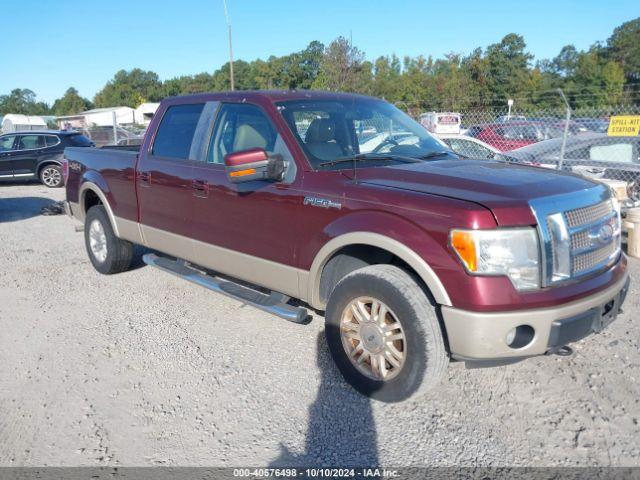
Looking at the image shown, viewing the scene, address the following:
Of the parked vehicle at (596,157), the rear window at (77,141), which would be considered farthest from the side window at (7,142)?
the parked vehicle at (596,157)

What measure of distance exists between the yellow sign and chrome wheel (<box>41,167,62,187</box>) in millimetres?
14155

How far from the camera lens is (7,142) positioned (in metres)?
15.4

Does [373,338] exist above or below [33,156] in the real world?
below

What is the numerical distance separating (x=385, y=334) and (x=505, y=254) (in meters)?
0.90

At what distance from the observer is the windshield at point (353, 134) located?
3.97 meters

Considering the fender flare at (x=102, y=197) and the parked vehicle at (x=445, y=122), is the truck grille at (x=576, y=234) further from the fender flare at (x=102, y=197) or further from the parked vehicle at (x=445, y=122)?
the parked vehicle at (x=445, y=122)

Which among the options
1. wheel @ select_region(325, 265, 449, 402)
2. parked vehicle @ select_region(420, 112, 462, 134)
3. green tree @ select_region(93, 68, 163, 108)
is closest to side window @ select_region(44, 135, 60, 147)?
parked vehicle @ select_region(420, 112, 462, 134)

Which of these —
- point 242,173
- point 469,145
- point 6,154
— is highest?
point 6,154

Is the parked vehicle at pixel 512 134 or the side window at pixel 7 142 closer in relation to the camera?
the side window at pixel 7 142

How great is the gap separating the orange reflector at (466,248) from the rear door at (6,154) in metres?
15.8

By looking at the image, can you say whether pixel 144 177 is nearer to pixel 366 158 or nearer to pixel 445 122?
pixel 366 158

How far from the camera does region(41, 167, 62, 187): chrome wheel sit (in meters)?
15.4

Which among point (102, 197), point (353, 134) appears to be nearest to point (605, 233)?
point (353, 134)

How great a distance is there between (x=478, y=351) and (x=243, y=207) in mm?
2148
